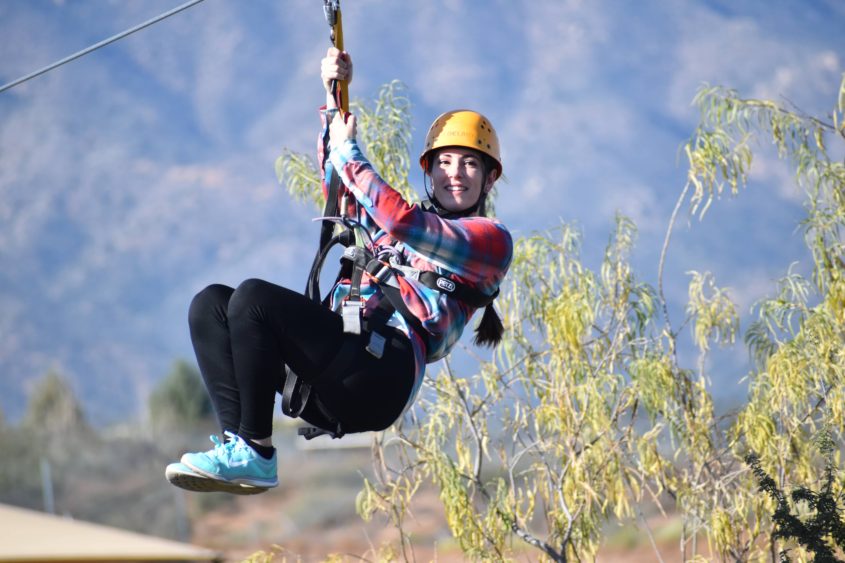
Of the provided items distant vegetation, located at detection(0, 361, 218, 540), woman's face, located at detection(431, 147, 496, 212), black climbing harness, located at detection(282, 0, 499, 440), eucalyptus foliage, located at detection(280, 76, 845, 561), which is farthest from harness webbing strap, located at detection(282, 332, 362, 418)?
distant vegetation, located at detection(0, 361, 218, 540)

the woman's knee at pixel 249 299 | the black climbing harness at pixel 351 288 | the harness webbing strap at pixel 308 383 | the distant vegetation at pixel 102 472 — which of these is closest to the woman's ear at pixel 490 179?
the black climbing harness at pixel 351 288

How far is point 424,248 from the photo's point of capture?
3.36m

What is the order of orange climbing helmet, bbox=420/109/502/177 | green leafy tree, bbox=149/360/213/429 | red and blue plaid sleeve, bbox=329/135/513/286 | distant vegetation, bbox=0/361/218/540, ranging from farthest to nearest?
1. green leafy tree, bbox=149/360/213/429
2. distant vegetation, bbox=0/361/218/540
3. orange climbing helmet, bbox=420/109/502/177
4. red and blue plaid sleeve, bbox=329/135/513/286

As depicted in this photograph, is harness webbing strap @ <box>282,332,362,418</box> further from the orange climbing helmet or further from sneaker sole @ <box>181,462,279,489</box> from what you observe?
the orange climbing helmet

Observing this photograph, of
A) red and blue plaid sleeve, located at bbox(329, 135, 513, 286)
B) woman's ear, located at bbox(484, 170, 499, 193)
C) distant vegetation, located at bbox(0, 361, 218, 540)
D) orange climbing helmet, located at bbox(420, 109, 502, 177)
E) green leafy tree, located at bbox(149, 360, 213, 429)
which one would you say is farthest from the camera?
green leafy tree, located at bbox(149, 360, 213, 429)

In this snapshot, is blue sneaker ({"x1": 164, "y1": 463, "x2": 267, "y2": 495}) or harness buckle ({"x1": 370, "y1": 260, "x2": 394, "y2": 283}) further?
harness buckle ({"x1": 370, "y1": 260, "x2": 394, "y2": 283})

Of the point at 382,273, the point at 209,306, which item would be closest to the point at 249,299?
the point at 209,306

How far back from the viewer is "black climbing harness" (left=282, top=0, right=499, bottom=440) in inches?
131

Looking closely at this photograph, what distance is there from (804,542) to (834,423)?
192 centimetres

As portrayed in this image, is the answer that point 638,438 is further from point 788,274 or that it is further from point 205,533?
point 205,533

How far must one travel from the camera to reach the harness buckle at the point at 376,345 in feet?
10.9

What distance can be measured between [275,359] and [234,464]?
31 cm

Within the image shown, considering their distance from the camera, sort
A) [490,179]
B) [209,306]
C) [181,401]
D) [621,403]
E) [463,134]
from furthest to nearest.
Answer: [181,401]
[621,403]
[490,179]
[463,134]
[209,306]

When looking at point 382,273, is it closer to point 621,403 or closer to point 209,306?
point 209,306
